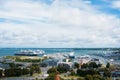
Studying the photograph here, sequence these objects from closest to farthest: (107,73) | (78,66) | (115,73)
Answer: (107,73) → (115,73) → (78,66)

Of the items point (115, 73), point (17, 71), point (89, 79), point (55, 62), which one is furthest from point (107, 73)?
point (55, 62)

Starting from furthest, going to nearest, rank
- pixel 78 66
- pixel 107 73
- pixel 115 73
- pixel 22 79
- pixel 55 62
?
pixel 55 62
pixel 78 66
pixel 115 73
pixel 107 73
pixel 22 79

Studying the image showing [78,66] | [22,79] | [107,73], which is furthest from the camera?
[78,66]

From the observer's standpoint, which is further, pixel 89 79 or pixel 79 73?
pixel 79 73

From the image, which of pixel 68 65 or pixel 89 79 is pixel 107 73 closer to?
pixel 89 79

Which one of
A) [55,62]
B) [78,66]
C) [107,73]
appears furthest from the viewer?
[55,62]

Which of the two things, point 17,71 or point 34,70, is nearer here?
point 17,71

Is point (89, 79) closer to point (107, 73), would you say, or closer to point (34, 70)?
point (107, 73)

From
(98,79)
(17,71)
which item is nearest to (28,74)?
(17,71)
